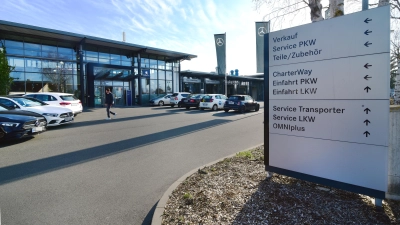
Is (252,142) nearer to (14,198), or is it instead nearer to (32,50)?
(14,198)

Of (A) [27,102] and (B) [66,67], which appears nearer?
(A) [27,102]

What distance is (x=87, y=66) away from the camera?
26016 mm

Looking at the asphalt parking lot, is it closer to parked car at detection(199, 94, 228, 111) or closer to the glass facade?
parked car at detection(199, 94, 228, 111)

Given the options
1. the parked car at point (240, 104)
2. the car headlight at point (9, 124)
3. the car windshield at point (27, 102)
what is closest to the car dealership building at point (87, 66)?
the parked car at point (240, 104)

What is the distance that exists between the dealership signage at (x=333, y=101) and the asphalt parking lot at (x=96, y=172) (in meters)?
2.41

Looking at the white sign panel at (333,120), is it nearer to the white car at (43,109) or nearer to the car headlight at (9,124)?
the car headlight at (9,124)

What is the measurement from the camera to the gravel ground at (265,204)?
2.83 meters

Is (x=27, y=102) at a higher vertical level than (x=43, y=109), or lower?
higher

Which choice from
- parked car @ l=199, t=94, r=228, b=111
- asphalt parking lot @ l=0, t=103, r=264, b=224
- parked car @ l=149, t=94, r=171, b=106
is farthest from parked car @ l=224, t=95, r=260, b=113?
parked car @ l=149, t=94, r=171, b=106

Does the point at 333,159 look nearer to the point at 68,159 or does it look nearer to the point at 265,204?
the point at 265,204

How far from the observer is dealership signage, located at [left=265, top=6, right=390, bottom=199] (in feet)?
9.23

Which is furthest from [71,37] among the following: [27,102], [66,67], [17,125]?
[17,125]

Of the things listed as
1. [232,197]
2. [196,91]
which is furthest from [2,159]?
[196,91]

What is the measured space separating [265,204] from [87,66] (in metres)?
27.4
